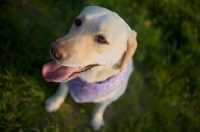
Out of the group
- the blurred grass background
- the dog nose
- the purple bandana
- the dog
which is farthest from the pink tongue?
the blurred grass background

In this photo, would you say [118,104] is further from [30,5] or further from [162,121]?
[30,5]

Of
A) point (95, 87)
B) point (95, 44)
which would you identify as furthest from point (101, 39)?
point (95, 87)

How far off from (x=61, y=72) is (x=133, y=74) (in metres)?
1.45

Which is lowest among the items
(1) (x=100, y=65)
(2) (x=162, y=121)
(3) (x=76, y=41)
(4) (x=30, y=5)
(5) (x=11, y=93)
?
(2) (x=162, y=121)

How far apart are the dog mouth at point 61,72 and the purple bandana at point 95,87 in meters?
0.29

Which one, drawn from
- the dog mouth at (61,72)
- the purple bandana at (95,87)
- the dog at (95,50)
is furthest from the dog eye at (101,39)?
the purple bandana at (95,87)

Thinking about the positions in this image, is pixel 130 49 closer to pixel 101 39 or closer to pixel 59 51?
pixel 101 39

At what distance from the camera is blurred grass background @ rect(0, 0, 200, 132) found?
271 centimetres

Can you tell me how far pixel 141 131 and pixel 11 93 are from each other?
1.39 metres

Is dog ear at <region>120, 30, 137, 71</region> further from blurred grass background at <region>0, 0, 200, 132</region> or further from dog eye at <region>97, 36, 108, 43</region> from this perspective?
blurred grass background at <region>0, 0, 200, 132</region>

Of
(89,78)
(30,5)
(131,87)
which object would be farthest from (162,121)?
(30,5)

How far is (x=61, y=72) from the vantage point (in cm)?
206

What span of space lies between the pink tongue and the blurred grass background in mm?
637

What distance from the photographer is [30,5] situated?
336cm
